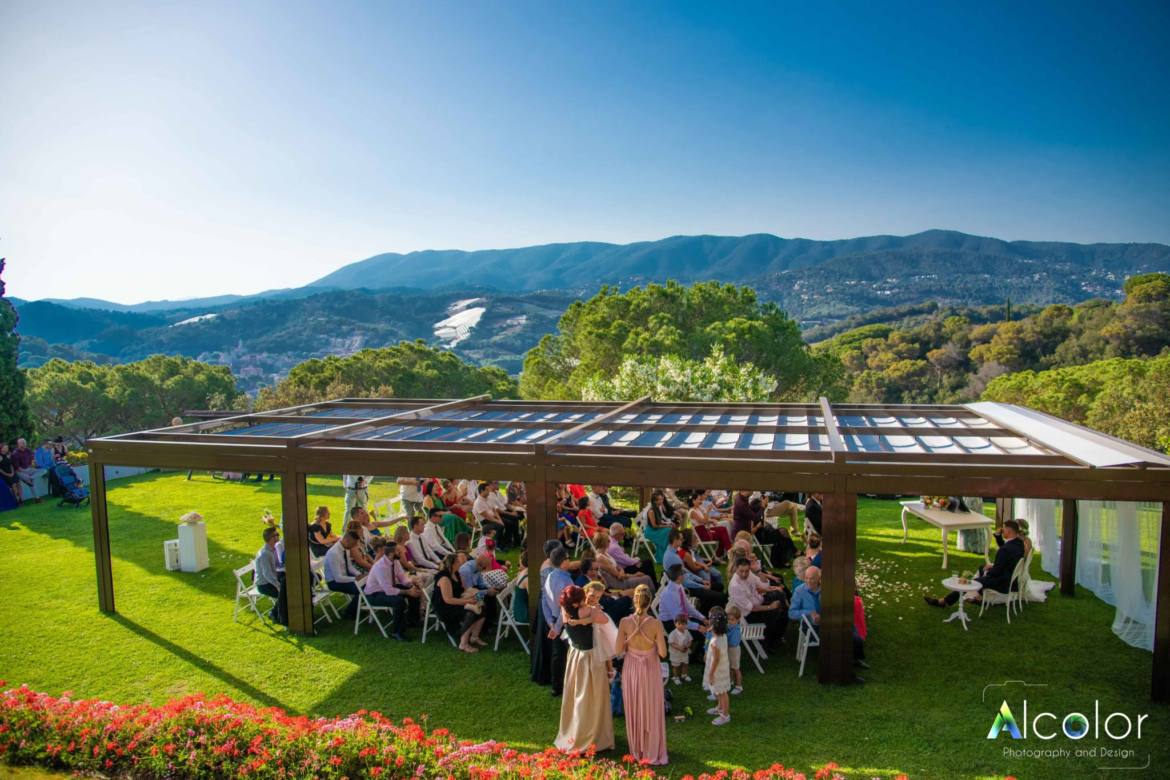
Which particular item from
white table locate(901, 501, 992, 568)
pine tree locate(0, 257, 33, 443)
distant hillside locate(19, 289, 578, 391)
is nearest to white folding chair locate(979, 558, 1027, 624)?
white table locate(901, 501, 992, 568)

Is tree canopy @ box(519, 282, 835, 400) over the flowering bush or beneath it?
over

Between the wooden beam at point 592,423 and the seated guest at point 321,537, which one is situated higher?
the wooden beam at point 592,423

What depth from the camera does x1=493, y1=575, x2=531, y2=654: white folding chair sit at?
7.86 m

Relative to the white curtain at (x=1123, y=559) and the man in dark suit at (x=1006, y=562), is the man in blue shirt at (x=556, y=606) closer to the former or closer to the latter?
the man in dark suit at (x=1006, y=562)

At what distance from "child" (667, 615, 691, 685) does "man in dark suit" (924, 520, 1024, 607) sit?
4.17m

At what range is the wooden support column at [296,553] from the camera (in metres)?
8.15

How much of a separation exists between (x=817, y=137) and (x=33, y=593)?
64.6 meters

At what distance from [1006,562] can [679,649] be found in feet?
14.8

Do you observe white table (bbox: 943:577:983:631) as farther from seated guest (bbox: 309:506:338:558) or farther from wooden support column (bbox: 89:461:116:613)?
wooden support column (bbox: 89:461:116:613)

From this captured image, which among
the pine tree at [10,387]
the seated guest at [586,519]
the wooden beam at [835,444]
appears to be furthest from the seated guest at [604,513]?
the pine tree at [10,387]

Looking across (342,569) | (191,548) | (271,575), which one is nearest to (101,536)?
(191,548)

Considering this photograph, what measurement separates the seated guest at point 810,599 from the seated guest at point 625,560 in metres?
2.18

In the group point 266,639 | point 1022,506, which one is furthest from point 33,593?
point 1022,506

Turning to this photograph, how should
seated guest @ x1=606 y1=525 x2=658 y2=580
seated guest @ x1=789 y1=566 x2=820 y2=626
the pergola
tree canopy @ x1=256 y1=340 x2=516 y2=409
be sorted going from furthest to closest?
tree canopy @ x1=256 y1=340 x2=516 y2=409 → seated guest @ x1=606 y1=525 x2=658 y2=580 → seated guest @ x1=789 y1=566 x2=820 y2=626 → the pergola
